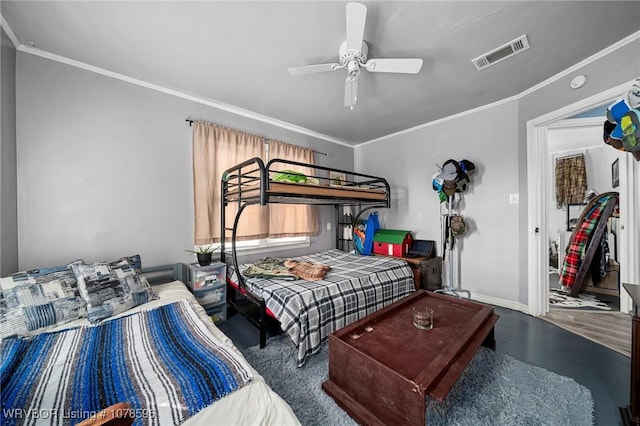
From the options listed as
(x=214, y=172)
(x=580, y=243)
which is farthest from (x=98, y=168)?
(x=580, y=243)

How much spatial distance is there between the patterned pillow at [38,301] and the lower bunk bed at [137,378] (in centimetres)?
9

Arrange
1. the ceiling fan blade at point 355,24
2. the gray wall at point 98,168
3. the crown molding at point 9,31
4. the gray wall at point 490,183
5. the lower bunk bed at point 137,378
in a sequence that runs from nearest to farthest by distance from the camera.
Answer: the lower bunk bed at point 137,378, the ceiling fan blade at point 355,24, the crown molding at point 9,31, the gray wall at point 98,168, the gray wall at point 490,183

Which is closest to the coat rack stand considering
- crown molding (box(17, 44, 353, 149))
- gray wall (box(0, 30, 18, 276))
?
crown molding (box(17, 44, 353, 149))

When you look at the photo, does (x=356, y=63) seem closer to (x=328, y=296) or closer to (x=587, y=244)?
(x=328, y=296)

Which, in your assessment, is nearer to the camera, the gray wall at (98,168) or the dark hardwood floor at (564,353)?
the dark hardwood floor at (564,353)

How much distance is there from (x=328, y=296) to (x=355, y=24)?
2.03 m

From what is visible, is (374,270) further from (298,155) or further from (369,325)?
(298,155)

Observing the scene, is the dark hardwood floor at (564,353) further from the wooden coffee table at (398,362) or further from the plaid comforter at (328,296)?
the wooden coffee table at (398,362)

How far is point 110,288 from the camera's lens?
1651 mm

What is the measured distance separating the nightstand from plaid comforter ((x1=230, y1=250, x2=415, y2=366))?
0.62ft

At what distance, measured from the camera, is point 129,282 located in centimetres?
177

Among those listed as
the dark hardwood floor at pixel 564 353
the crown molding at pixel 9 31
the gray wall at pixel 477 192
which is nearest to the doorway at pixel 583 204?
the gray wall at pixel 477 192

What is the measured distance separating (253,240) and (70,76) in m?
2.33

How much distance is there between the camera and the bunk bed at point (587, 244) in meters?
3.12
